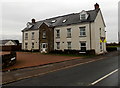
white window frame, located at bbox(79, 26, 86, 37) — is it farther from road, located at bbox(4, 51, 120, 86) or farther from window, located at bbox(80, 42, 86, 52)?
road, located at bbox(4, 51, 120, 86)

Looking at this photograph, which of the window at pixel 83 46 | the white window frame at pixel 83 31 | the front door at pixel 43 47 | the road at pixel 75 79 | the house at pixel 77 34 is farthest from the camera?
the front door at pixel 43 47

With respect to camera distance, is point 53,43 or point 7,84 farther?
point 53,43

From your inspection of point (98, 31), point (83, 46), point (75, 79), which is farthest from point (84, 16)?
point (75, 79)

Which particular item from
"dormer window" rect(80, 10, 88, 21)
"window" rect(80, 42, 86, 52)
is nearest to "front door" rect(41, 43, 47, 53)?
"window" rect(80, 42, 86, 52)

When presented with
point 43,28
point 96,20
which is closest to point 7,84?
point 96,20

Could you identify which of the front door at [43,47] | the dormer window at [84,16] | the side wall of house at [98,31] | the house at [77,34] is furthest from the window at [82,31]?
the front door at [43,47]

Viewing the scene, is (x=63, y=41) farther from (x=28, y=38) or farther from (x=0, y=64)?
(x=0, y=64)

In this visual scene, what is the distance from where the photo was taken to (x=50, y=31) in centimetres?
2894

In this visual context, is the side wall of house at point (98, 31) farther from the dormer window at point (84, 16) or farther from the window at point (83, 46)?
the dormer window at point (84, 16)

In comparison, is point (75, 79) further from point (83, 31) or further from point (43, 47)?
point (43, 47)

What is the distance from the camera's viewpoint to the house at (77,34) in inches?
921

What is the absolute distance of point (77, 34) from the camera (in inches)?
987

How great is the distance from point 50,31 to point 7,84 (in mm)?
22702

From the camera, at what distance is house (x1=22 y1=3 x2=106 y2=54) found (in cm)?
2339
